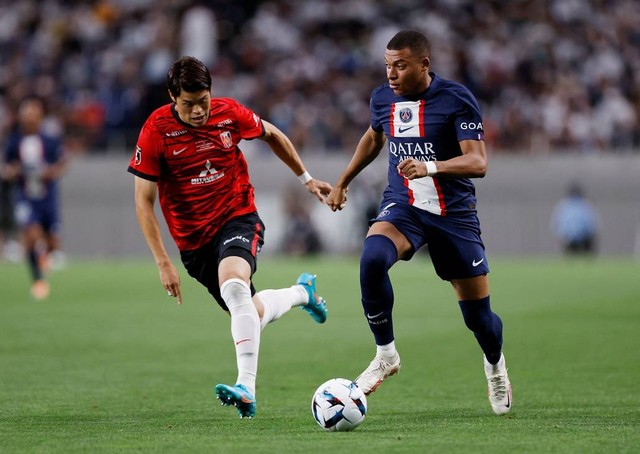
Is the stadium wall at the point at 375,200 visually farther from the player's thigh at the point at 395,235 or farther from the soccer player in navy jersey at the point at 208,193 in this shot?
the player's thigh at the point at 395,235

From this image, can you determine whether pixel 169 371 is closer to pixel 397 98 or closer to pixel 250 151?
pixel 397 98

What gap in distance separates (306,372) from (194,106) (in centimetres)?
310

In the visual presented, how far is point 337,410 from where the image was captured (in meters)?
6.55

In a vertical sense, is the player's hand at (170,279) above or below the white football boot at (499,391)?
above

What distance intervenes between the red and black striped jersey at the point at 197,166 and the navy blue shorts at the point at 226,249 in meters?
0.05

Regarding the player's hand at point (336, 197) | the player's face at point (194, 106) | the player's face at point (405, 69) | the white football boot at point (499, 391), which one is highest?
the player's face at point (405, 69)

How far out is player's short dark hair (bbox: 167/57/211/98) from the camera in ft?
23.6

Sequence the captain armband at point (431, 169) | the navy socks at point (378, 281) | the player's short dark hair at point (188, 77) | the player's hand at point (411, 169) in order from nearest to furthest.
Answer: the player's hand at point (411, 169)
the captain armband at point (431, 169)
the navy socks at point (378, 281)
the player's short dark hair at point (188, 77)

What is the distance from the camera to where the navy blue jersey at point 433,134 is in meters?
7.32

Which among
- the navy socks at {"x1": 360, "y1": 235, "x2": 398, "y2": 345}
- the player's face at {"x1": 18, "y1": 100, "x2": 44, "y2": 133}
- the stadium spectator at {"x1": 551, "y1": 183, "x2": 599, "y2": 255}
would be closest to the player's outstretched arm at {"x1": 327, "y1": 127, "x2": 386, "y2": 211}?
the navy socks at {"x1": 360, "y1": 235, "x2": 398, "y2": 345}

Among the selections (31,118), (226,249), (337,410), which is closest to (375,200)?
(31,118)

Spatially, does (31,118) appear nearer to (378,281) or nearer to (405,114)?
(405,114)

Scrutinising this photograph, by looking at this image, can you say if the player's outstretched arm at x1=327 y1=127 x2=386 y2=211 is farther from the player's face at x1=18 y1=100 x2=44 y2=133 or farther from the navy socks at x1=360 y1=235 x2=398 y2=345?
the player's face at x1=18 y1=100 x2=44 y2=133

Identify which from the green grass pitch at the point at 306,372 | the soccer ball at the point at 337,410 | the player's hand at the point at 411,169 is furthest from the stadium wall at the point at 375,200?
the soccer ball at the point at 337,410
